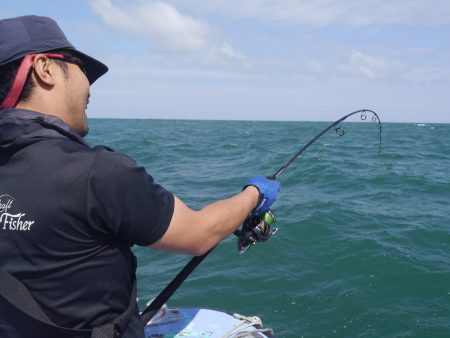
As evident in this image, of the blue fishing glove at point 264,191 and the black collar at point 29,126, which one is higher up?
the black collar at point 29,126

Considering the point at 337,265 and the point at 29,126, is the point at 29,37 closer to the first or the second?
the point at 29,126

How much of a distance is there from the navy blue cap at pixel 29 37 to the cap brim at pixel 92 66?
0.09ft

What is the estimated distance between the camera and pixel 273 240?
7406mm

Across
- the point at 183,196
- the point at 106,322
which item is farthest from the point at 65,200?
the point at 183,196

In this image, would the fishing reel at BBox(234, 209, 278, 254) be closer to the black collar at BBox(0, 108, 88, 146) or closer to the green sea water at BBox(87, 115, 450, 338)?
the black collar at BBox(0, 108, 88, 146)

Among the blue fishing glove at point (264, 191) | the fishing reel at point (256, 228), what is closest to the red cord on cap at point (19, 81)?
the blue fishing glove at point (264, 191)

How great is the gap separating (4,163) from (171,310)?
2364 mm

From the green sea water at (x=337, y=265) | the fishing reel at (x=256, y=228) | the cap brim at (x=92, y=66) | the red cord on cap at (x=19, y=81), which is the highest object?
the cap brim at (x=92, y=66)

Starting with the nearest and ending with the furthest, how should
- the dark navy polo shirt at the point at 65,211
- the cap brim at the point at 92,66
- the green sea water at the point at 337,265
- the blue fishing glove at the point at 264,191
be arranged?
the dark navy polo shirt at the point at 65,211 < the cap brim at the point at 92,66 < the blue fishing glove at the point at 264,191 < the green sea water at the point at 337,265

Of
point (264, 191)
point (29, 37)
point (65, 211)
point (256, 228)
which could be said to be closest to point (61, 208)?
point (65, 211)

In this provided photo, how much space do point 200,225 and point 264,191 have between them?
0.76 meters

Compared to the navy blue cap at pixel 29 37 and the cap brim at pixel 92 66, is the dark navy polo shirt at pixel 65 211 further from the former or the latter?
the cap brim at pixel 92 66

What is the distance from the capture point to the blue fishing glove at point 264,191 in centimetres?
238

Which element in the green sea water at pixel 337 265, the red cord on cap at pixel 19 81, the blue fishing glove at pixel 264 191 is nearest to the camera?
the red cord on cap at pixel 19 81
